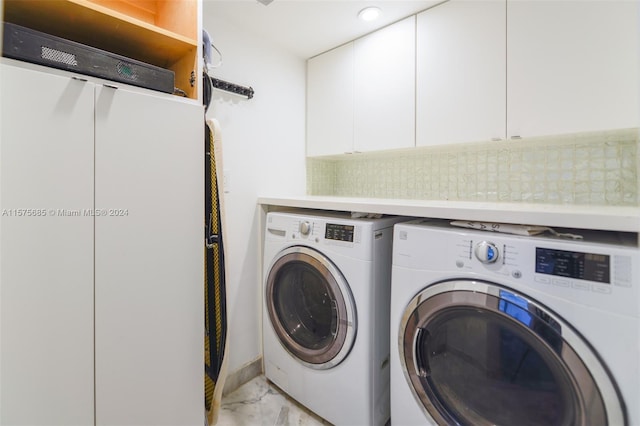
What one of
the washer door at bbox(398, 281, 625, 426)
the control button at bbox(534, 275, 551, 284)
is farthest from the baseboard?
the control button at bbox(534, 275, 551, 284)

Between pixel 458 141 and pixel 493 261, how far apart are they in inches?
31.2

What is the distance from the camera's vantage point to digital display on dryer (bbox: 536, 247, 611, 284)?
726mm

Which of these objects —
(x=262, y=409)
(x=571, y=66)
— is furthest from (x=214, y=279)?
(x=571, y=66)

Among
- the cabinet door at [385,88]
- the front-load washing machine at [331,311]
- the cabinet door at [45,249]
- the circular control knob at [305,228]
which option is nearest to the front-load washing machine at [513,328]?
the front-load washing machine at [331,311]

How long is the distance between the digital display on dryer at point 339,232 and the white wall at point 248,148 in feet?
1.99

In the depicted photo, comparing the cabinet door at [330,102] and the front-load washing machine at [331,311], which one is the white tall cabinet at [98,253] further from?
the cabinet door at [330,102]

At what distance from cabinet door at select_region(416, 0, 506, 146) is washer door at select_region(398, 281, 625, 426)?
0.89 m

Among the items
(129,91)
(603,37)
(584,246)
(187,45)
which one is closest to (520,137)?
(603,37)

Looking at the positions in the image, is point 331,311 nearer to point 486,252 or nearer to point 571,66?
point 486,252

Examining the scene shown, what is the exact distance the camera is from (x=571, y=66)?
114 centimetres

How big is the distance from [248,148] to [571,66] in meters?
1.65

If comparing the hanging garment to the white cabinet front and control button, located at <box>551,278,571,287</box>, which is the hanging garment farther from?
control button, located at <box>551,278,571,287</box>

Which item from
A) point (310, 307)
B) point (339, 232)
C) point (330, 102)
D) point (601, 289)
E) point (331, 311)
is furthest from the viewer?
point (330, 102)

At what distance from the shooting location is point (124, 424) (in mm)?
901
